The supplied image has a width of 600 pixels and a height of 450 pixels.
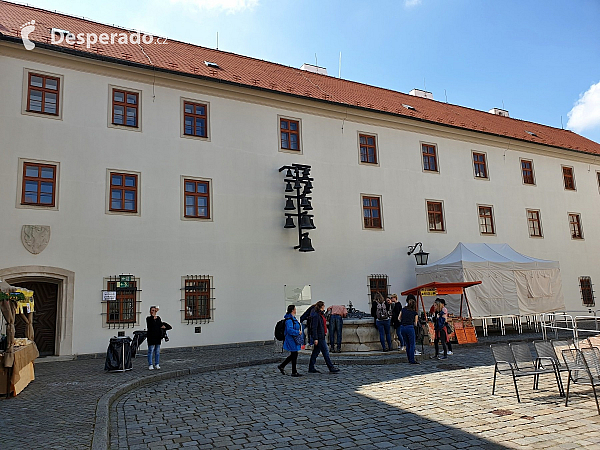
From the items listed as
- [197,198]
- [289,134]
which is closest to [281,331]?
[197,198]

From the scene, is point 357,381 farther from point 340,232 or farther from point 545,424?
point 340,232

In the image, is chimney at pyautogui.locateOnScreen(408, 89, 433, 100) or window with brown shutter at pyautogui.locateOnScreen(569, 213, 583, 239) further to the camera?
chimney at pyautogui.locateOnScreen(408, 89, 433, 100)

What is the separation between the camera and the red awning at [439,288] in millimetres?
16906

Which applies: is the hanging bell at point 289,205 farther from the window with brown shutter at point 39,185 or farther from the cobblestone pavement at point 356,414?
the cobblestone pavement at point 356,414

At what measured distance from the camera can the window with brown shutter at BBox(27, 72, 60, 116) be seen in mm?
16297

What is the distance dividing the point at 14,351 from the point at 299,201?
12338 millimetres

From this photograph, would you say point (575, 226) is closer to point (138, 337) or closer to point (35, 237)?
point (138, 337)

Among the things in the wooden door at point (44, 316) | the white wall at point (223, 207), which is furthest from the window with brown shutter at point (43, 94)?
the wooden door at point (44, 316)

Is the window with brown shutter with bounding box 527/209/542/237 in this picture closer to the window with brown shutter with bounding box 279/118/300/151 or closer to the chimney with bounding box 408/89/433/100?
the chimney with bounding box 408/89/433/100

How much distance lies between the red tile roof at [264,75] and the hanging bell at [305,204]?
4.73 metres

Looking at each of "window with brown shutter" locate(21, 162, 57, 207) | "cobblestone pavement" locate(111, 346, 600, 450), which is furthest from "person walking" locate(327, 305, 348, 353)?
"window with brown shutter" locate(21, 162, 57, 207)

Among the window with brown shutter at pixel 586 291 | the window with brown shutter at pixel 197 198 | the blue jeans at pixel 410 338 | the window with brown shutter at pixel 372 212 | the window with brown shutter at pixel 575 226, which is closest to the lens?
the blue jeans at pixel 410 338

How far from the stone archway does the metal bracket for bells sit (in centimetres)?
802

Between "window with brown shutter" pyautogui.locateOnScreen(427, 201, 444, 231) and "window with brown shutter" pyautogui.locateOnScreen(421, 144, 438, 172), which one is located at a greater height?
"window with brown shutter" pyautogui.locateOnScreen(421, 144, 438, 172)
